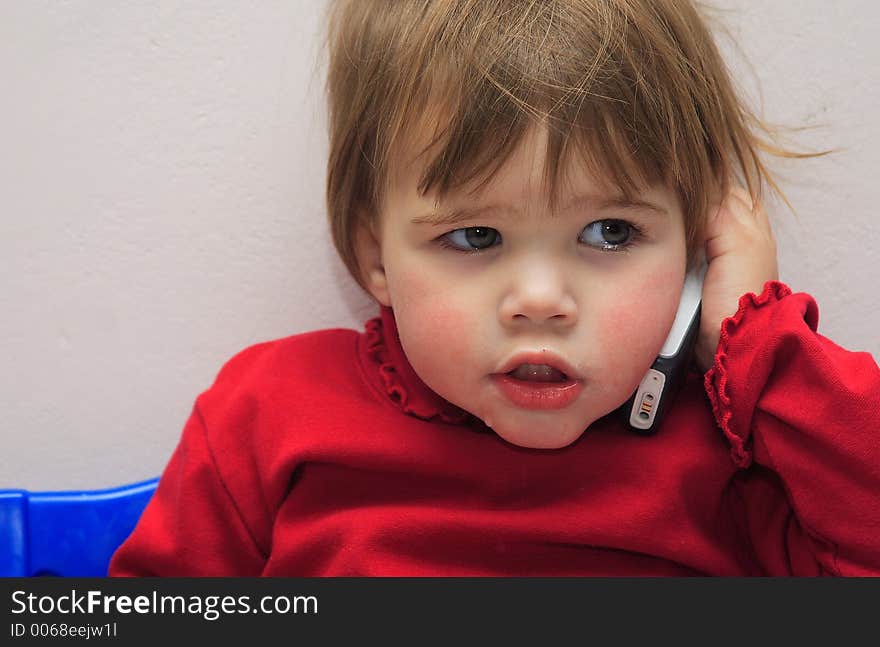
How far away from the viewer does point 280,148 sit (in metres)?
1.10

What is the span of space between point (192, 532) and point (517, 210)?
1.40ft

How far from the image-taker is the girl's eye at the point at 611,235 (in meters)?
0.82

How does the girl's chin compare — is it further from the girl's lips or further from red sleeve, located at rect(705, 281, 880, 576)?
red sleeve, located at rect(705, 281, 880, 576)

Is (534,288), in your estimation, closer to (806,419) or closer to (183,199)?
(806,419)

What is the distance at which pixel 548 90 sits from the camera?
0.77m

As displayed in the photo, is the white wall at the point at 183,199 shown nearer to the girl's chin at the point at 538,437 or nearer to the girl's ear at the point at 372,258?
the girl's ear at the point at 372,258

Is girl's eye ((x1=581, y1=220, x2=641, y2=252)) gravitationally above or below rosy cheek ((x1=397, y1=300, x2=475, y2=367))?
above

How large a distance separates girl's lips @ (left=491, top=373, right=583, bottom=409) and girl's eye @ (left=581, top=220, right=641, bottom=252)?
0.11 metres

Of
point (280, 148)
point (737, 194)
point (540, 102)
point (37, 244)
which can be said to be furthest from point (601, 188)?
point (37, 244)

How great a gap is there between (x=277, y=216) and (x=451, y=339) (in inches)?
14.0

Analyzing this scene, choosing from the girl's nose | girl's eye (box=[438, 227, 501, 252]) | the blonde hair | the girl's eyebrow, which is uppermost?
the blonde hair

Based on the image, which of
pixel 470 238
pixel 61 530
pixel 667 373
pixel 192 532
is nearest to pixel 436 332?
pixel 470 238

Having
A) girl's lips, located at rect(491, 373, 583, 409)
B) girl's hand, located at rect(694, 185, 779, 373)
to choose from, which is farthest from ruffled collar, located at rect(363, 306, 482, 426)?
girl's hand, located at rect(694, 185, 779, 373)

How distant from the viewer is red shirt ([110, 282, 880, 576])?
2.80ft
